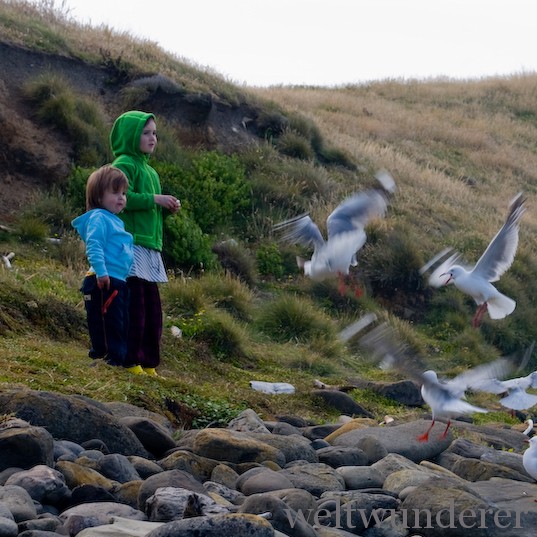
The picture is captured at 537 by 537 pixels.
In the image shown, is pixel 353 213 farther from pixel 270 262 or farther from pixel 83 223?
pixel 270 262

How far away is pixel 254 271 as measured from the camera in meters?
13.3

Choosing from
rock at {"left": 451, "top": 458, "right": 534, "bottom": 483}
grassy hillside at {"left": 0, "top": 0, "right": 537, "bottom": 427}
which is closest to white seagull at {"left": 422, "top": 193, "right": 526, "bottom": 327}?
grassy hillside at {"left": 0, "top": 0, "right": 537, "bottom": 427}

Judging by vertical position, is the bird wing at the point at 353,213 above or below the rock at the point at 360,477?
above

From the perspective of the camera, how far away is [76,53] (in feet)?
49.8

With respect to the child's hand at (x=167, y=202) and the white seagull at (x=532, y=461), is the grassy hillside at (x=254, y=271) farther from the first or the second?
the white seagull at (x=532, y=461)

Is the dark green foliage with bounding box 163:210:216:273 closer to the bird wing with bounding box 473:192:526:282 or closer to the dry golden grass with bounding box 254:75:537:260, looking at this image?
the dry golden grass with bounding box 254:75:537:260

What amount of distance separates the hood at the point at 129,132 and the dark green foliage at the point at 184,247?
4.08 metres

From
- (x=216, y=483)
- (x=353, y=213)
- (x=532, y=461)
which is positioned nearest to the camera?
(x=216, y=483)

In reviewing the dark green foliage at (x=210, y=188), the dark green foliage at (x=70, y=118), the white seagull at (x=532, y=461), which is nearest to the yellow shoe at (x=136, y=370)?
the white seagull at (x=532, y=461)

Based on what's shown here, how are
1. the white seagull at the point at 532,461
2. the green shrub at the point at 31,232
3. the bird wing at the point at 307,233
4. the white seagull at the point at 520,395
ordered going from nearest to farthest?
1. the white seagull at the point at 532,461
2. the white seagull at the point at 520,395
3. the bird wing at the point at 307,233
4. the green shrub at the point at 31,232

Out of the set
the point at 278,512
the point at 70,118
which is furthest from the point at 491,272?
the point at 70,118

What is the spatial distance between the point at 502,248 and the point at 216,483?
3747 millimetres

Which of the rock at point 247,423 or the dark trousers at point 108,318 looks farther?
the dark trousers at point 108,318

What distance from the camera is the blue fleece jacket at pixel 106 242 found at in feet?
24.1
